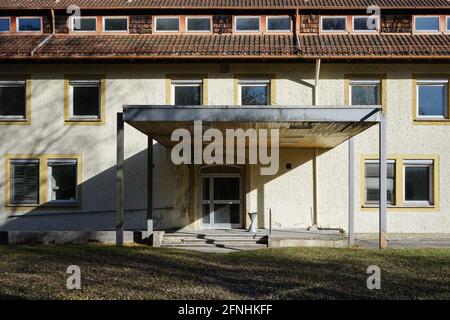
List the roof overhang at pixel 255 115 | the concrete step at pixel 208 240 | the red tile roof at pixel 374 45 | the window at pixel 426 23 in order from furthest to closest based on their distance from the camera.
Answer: the window at pixel 426 23 → the red tile roof at pixel 374 45 → the concrete step at pixel 208 240 → the roof overhang at pixel 255 115

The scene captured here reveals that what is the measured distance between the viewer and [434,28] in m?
18.2

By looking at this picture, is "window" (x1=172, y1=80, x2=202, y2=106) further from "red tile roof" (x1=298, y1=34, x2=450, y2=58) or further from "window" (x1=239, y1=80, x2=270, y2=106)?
"red tile roof" (x1=298, y1=34, x2=450, y2=58)

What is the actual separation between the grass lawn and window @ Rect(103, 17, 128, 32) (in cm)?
851

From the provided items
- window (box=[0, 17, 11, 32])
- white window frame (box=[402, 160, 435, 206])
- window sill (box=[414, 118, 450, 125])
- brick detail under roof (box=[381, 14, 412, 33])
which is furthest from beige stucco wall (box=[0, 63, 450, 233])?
window (box=[0, 17, 11, 32])

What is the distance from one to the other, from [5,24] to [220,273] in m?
13.6

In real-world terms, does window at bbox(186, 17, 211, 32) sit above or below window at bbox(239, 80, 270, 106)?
above

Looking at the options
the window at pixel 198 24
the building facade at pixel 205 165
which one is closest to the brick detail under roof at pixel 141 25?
the building facade at pixel 205 165

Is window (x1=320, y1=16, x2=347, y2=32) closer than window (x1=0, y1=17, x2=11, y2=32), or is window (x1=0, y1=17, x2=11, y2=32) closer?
window (x1=320, y1=16, x2=347, y2=32)

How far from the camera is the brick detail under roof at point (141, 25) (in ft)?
60.2

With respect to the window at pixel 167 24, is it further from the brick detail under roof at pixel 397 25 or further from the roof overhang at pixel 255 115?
the roof overhang at pixel 255 115

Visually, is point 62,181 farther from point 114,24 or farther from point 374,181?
point 374,181

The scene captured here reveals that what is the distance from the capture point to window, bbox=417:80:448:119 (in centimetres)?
1705

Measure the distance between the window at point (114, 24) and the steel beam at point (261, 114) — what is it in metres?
7.86

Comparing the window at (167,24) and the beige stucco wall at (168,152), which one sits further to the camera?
the window at (167,24)
